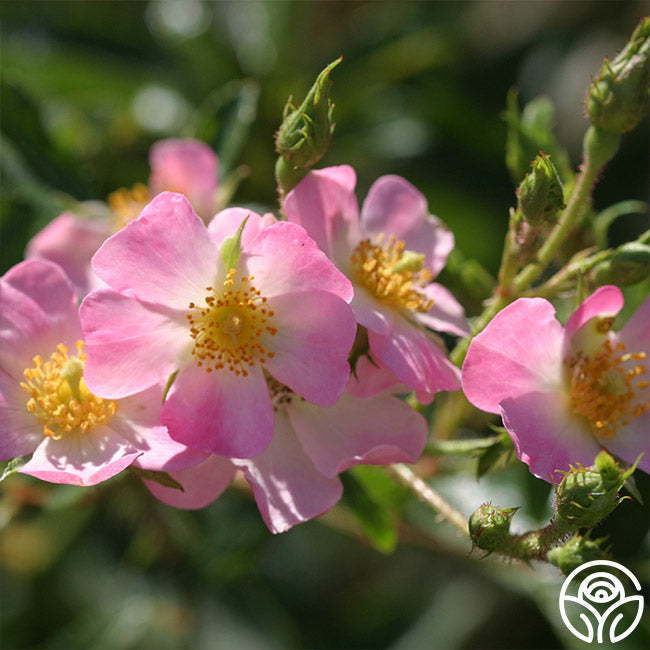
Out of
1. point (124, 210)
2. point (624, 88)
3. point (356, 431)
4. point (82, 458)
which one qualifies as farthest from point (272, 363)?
point (124, 210)

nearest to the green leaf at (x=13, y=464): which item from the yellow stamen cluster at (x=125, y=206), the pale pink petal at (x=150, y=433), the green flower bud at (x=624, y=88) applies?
the pale pink petal at (x=150, y=433)

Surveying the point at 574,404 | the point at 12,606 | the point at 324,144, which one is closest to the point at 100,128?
the point at 12,606

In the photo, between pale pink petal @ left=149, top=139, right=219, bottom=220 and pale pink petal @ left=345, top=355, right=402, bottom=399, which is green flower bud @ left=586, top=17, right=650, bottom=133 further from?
pale pink petal @ left=149, top=139, right=219, bottom=220

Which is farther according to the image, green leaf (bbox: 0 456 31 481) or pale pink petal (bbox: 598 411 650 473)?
pale pink petal (bbox: 598 411 650 473)

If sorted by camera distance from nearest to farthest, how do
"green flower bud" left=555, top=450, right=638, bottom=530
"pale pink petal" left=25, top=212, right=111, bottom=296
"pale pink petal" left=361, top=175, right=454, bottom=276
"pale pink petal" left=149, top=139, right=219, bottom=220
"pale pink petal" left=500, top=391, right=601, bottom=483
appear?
"green flower bud" left=555, top=450, right=638, bottom=530 → "pale pink petal" left=500, top=391, right=601, bottom=483 → "pale pink petal" left=361, top=175, right=454, bottom=276 → "pale pink petal" left=25, top=212, right=111, bottom=296 → "pale pink petal" left=149, top=139, right=219, bottom=220

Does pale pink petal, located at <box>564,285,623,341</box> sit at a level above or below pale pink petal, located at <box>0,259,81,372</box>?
above

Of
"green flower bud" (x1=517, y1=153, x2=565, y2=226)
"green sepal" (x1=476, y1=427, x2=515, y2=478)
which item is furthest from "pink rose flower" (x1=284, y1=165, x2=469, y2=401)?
"green flower bud" (x1=517, y1=153, x2=565, y2=226)

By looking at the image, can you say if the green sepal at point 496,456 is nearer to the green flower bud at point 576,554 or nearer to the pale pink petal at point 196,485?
the green flower bud at point 576,554
